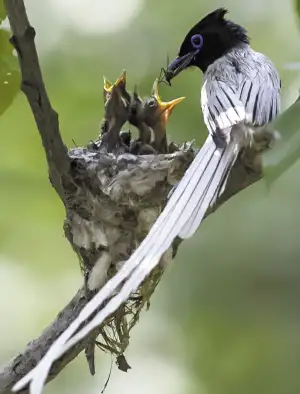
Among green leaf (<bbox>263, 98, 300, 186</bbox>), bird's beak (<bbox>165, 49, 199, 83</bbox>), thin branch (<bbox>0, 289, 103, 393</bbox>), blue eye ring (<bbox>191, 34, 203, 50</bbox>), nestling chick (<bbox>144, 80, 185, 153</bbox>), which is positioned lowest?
green leaf (<bbox>263, 98, 300, 186</bbox>)

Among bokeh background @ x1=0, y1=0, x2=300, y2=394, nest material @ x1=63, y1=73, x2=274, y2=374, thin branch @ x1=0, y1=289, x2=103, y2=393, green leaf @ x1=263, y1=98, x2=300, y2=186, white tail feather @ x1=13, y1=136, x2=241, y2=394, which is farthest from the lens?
bokeh background @ x1=0, y1=0, x2=300, y2=394

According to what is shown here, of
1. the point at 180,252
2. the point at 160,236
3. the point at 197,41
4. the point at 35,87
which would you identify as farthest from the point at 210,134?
the point at 180,252

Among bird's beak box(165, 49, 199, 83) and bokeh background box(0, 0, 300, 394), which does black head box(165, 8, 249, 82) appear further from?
bokeh background box(0, 0, 300, 394)

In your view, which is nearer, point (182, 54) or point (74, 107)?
point (182, 54)

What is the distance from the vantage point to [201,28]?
6.19ft

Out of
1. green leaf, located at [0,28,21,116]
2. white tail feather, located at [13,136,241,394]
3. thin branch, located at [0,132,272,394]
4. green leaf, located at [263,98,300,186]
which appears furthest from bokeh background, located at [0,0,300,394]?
green leaf, located at [263,98,300,186]

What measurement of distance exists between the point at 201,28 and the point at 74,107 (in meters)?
0.87

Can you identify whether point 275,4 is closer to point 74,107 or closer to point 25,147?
point 74,107

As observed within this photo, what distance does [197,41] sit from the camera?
1.88 metres

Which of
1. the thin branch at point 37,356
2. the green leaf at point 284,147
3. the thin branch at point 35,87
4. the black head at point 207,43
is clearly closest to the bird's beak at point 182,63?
the black head at point 207,43

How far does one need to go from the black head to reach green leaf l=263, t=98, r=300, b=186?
132 centimetres

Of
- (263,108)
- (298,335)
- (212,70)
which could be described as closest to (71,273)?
(298,335)

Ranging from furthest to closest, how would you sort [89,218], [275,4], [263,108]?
1. [275,4]
2. [89,218]
3. [263,108]

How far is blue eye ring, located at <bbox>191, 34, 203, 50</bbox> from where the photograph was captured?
6.11 ft
